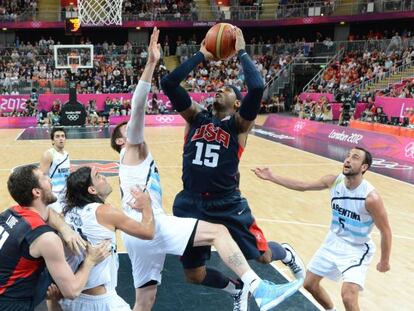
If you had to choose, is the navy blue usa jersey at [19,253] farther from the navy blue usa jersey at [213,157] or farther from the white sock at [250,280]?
the white sock at [250,280]

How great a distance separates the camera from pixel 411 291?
5.62m

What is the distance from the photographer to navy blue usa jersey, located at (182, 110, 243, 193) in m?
3.92

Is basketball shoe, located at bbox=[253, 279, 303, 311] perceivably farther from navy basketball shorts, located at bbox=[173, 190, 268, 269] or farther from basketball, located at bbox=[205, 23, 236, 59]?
basketball, located at bbox=[205, 23, 236, 59]

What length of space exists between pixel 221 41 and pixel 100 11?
17705mm

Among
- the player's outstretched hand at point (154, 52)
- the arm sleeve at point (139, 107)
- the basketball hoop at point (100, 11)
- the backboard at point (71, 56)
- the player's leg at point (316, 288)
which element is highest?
the basketball hoop at point (100, 11)

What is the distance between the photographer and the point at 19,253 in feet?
9.71

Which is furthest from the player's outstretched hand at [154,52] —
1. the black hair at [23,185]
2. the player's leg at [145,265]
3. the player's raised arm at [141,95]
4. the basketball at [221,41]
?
the player's leg at [145,265]

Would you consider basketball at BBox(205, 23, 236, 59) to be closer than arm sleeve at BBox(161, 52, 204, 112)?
No

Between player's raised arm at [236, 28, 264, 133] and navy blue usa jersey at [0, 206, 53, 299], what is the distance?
1687 millimetres

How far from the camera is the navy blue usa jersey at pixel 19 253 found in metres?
2.93

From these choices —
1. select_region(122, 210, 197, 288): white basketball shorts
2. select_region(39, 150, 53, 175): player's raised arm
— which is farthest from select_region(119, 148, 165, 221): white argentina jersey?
select_region(39, 150, 53, 175): player's raised arm

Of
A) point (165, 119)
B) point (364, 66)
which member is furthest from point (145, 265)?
point (364, 66)

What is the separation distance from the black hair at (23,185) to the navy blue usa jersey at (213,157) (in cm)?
129

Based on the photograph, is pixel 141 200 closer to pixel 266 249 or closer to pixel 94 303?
pixel 94 303
